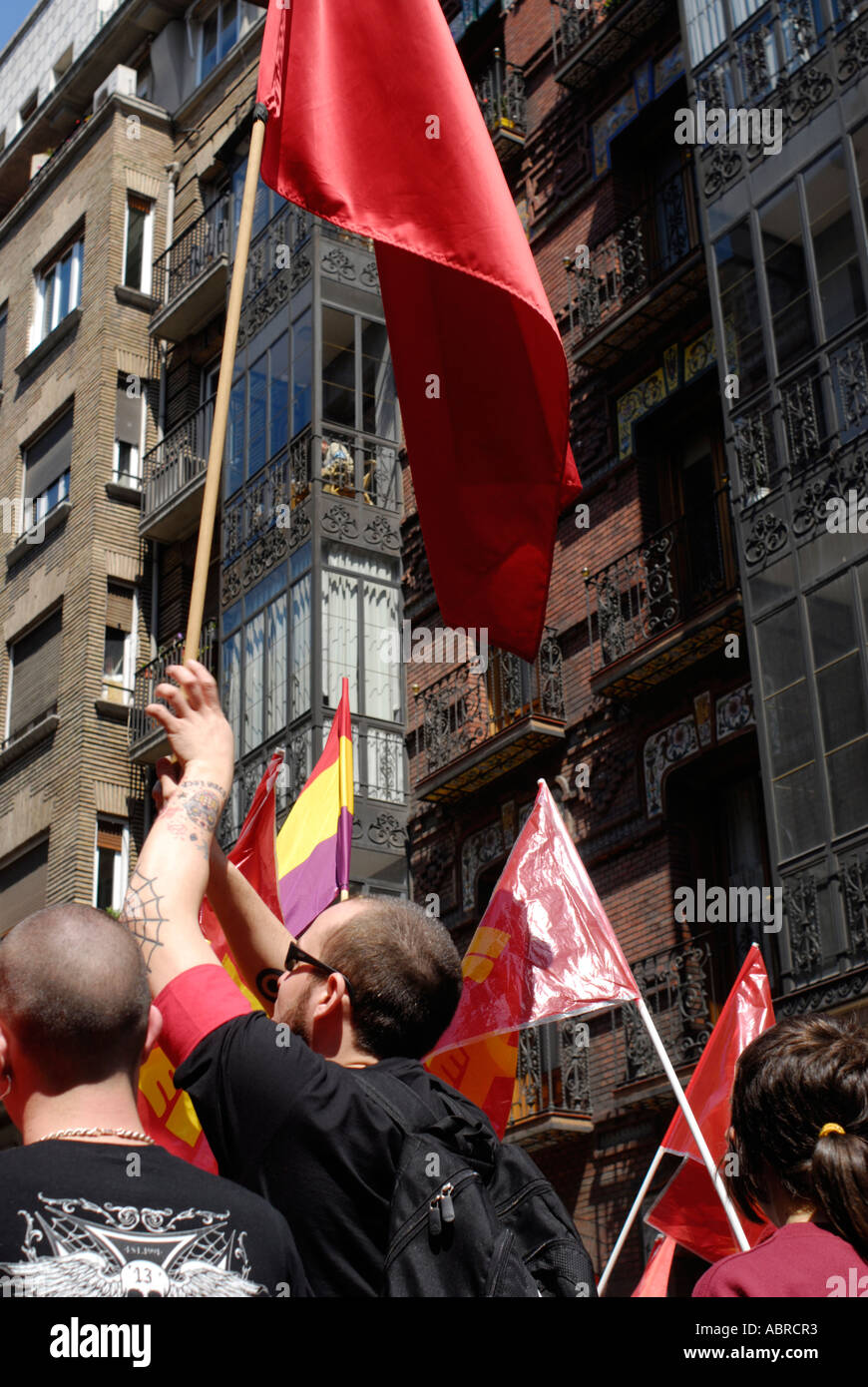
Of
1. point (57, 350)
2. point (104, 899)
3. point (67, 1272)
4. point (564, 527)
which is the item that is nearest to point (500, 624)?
point (67, 1272)

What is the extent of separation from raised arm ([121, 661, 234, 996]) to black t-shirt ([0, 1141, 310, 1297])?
54cm

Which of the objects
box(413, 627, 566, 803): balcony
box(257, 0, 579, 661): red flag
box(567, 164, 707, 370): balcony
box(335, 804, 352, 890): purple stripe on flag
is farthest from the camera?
box(413, 627, 566, 803): balcony

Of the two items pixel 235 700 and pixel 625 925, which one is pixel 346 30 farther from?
pixel 235 700

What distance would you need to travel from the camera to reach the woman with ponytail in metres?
2.65

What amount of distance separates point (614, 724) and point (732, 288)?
4528mm

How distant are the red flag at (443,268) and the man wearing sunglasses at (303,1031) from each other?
2991mm

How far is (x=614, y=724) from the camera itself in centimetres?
1702

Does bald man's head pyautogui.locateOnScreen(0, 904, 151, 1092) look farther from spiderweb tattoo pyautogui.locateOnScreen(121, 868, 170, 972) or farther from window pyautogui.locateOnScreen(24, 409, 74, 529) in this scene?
window pyautogui.locateOnScreen(24, 409, 74, 529)

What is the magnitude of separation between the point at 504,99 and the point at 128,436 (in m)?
8.84

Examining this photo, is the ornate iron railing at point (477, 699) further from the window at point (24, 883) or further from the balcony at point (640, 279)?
the window at point (24, 883)

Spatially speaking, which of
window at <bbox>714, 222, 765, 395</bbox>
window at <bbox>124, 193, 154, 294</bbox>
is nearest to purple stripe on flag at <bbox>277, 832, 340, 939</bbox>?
window at <bbox>714, 222, 765, 395</bbox>

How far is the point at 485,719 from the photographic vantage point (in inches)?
744

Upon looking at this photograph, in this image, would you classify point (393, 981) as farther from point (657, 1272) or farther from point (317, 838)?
point (317, 838)
